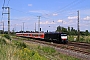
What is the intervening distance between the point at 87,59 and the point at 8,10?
110 feet

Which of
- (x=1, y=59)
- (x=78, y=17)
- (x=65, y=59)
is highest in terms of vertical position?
(x=78, y=17)

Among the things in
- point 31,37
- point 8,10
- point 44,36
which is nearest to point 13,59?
point 8,10

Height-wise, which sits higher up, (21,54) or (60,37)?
(60,37)

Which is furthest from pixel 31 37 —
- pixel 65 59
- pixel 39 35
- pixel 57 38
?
pixel 65 59

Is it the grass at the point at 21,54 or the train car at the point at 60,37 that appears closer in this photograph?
the grass at the point at 21,54

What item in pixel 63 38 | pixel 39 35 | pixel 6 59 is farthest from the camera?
pixel 39 35

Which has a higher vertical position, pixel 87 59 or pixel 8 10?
pixel 8 10

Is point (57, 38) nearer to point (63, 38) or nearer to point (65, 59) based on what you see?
point (63, 38)

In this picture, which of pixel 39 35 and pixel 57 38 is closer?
pixel 57 38

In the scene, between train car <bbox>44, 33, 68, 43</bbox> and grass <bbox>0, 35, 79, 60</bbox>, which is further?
train car <bbox>44, 33, 68, 43</bbox>

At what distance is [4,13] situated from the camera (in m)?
51.2

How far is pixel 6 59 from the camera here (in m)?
7.94

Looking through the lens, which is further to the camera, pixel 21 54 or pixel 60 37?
pixel 60 37

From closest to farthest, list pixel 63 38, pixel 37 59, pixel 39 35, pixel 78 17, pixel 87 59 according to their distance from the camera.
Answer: pixel 37 59, pixel 87 59, pixel 63 38, pixel 78 17, pixel 39 35
